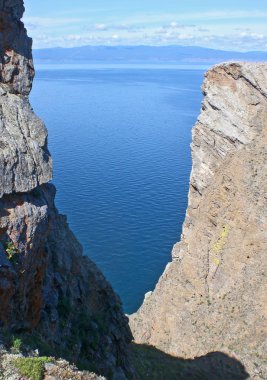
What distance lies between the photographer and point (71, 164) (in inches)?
4783

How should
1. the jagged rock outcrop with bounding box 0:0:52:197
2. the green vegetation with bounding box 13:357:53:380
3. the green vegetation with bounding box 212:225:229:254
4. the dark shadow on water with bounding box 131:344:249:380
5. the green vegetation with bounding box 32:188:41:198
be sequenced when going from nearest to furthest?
the green vegetation with bounding box 13:357:53:380
the jagged rock outcrop with bounding box 0:0:52:197
the green vegetation with bounding box 32:188:41:198
the dark shadow on water with bounding box 131:344:249:380
the green vegetation with bounding box 212:225:229:254

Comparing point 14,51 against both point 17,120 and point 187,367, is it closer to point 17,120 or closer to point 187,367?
point 17,120

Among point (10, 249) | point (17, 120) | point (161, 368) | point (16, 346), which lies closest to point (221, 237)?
point (161, 368)

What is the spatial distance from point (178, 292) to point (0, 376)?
43949 mm

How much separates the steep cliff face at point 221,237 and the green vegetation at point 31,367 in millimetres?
34703

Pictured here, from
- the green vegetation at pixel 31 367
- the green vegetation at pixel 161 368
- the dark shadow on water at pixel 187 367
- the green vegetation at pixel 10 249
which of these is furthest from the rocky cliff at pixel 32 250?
the dark shadow on water at pixel 187 367

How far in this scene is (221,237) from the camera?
56.6 m

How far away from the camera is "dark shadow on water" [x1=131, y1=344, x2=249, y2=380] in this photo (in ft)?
127

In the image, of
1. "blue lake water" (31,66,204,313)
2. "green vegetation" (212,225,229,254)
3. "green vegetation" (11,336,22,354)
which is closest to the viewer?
"green vegetation" (11,336,22,354)

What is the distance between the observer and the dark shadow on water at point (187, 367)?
38594 millimetres

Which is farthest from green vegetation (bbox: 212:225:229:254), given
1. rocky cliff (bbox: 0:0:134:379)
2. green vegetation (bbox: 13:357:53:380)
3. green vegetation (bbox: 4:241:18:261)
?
green vegetation (bbox: 13:357:53:380)

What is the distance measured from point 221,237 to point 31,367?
4362cm

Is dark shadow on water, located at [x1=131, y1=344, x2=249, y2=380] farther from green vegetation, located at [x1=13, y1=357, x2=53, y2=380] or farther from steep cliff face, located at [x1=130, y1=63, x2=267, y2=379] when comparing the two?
green vegetation, located at [x1=13, y1=357, x2=53, y2=380]

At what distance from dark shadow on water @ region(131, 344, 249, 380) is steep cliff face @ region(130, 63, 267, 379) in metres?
3.41
